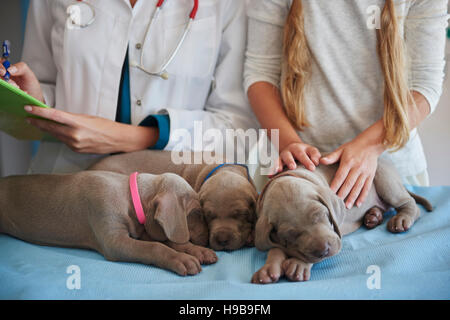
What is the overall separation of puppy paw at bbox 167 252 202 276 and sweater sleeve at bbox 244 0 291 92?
963 millimetres

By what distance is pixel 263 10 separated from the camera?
1.78 metres

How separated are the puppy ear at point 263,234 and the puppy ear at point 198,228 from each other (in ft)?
0.52

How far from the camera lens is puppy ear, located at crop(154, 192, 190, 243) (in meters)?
1.11

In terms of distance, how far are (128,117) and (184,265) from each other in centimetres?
90

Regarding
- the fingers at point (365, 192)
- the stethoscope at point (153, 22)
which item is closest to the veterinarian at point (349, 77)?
the fingers at point (365, 192)

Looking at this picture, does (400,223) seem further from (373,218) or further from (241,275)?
(241,275)

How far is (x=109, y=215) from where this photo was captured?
1.17 meters

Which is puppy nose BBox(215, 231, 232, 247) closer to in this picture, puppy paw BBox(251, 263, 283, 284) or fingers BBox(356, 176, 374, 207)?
puppy paw BBox(251, 263, 283, 284)

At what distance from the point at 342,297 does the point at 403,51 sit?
3.48 feet

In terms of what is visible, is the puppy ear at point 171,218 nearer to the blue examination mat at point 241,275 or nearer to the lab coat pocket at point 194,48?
the blue examination mat at point 241,275

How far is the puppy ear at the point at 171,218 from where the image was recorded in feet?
3.65

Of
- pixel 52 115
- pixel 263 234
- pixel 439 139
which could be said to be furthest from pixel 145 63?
pixel 439 139

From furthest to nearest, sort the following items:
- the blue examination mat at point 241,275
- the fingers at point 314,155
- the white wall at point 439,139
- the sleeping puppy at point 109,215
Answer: the white wall at point 439,139
the fingers at point 314,155
the sleeping puppy at point 109,215
the blue examination mat at point 241,275

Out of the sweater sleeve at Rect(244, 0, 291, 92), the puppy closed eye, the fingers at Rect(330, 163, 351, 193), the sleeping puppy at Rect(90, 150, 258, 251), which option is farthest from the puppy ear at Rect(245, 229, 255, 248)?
the sweater sleeve at Rect(244, 0, 291, 92)
